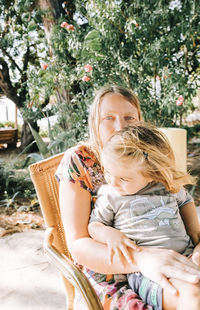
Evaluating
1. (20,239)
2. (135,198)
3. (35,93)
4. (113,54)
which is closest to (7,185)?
(20,239)

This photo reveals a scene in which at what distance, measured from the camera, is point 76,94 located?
4.33m

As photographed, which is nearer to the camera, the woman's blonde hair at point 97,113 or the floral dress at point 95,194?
the floral dress at point 95,194

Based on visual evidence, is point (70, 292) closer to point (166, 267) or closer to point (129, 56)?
point (166, 267)

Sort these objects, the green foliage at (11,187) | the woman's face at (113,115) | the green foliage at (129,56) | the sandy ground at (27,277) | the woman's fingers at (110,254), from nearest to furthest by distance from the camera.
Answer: the woman's fingers at (110,254) → the woman's face at (113,115) → the sandy ground at (27,277) → the green foliage at (129,56) → the green foliage at (11,187)

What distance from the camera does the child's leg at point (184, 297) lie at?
697 millimetres

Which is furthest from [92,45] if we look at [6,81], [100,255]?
[6,81]

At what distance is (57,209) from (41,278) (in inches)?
49.2

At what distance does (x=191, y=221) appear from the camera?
111 centimetres

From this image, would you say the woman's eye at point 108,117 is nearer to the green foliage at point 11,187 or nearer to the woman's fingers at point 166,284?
the woman's fingers at point 166,284

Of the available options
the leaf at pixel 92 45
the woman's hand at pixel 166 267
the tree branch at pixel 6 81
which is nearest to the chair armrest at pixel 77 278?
the woman's hand at pixel 166 267

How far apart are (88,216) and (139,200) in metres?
0.22

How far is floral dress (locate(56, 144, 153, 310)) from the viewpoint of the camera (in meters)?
0.91

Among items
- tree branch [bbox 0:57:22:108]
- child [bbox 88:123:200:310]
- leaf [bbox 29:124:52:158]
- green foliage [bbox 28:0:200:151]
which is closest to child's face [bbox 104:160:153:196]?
child [bbox 88:123:200:310]

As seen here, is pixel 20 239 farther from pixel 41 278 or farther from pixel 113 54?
pixel 113 54
